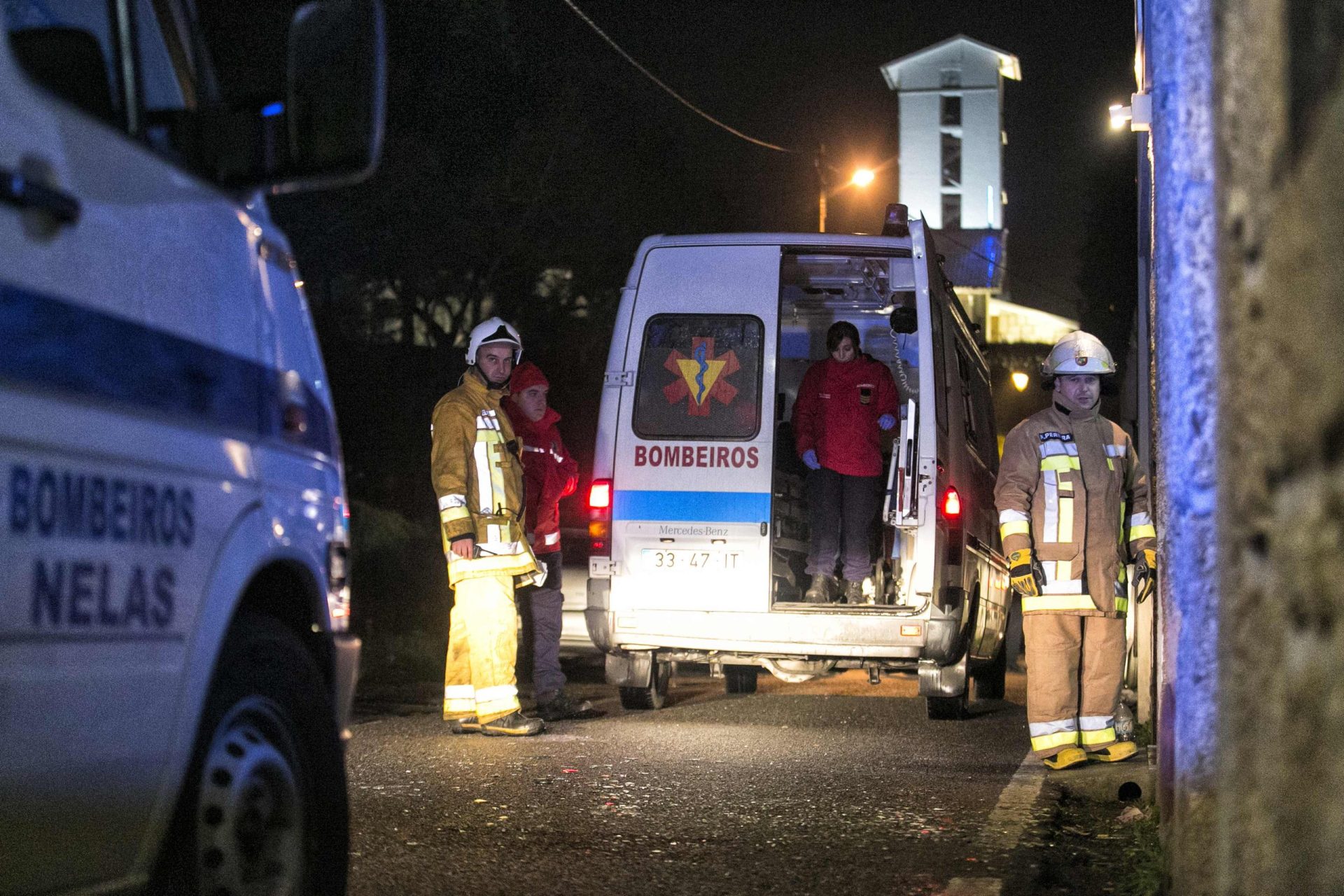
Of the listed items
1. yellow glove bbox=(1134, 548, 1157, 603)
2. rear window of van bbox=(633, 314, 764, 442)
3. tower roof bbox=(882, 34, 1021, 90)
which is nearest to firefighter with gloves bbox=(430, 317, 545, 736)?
rear window of van bbox=(633, 314, 764, 442)

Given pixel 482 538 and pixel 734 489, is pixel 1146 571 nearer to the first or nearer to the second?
pixel 734 489

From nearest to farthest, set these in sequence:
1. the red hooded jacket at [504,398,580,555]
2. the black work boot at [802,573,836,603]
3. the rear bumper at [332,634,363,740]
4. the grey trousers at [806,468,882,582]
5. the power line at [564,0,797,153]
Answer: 1. the rear bumper at [332,634,363,740]
2. the red hooded jacket at [504,398,580,555]
3. the grey trousers at [806,468,882,582]
4. the black work boot at [802,573,836,603]
5. the power line at [564,0,797,153]

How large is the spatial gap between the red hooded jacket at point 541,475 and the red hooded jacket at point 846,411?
5.11ft

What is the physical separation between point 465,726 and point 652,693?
1398 mm

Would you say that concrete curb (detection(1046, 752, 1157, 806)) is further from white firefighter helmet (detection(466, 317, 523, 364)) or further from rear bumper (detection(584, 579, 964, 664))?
white firefighter helmet (detection(466, 317, 523, 364))

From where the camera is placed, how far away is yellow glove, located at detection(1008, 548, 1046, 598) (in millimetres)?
7285

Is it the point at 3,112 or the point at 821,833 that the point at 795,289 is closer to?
the point at 821,833

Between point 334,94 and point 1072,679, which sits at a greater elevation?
point 334,94

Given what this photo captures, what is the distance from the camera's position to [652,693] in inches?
365

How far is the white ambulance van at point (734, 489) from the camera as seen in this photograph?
8.48 metres

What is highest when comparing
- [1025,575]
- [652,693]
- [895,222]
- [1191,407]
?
[895,222]

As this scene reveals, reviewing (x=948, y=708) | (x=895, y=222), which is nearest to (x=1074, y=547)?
(x=948, y=708)

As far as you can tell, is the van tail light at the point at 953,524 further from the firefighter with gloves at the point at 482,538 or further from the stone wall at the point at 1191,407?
the stone wall at the point at 1191,407

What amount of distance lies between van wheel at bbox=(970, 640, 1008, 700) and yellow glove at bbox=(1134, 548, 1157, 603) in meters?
2.66
